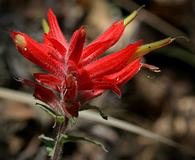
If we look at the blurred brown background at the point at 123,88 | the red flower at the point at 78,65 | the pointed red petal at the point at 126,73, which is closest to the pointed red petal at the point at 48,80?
the red flower at the point at 78,65

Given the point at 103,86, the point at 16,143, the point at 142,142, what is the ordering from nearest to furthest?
1. the point at 103,86
2. the point at 16,143
3. the point at 142,142

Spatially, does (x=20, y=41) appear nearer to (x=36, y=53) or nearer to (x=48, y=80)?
(x=36, y=53)

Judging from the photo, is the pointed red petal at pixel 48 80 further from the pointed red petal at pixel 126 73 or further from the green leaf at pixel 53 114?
the pointed red petal at pixel 126 73

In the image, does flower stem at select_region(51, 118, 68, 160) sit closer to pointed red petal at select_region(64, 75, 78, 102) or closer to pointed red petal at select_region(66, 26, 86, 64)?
pointed red petal at select_region(64, 75, 78, 102)

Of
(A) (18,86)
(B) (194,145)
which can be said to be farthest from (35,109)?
(B) (194,145)

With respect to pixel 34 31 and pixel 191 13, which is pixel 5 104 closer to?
pixel 34 31

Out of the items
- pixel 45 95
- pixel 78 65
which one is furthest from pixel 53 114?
pixel 78 65
